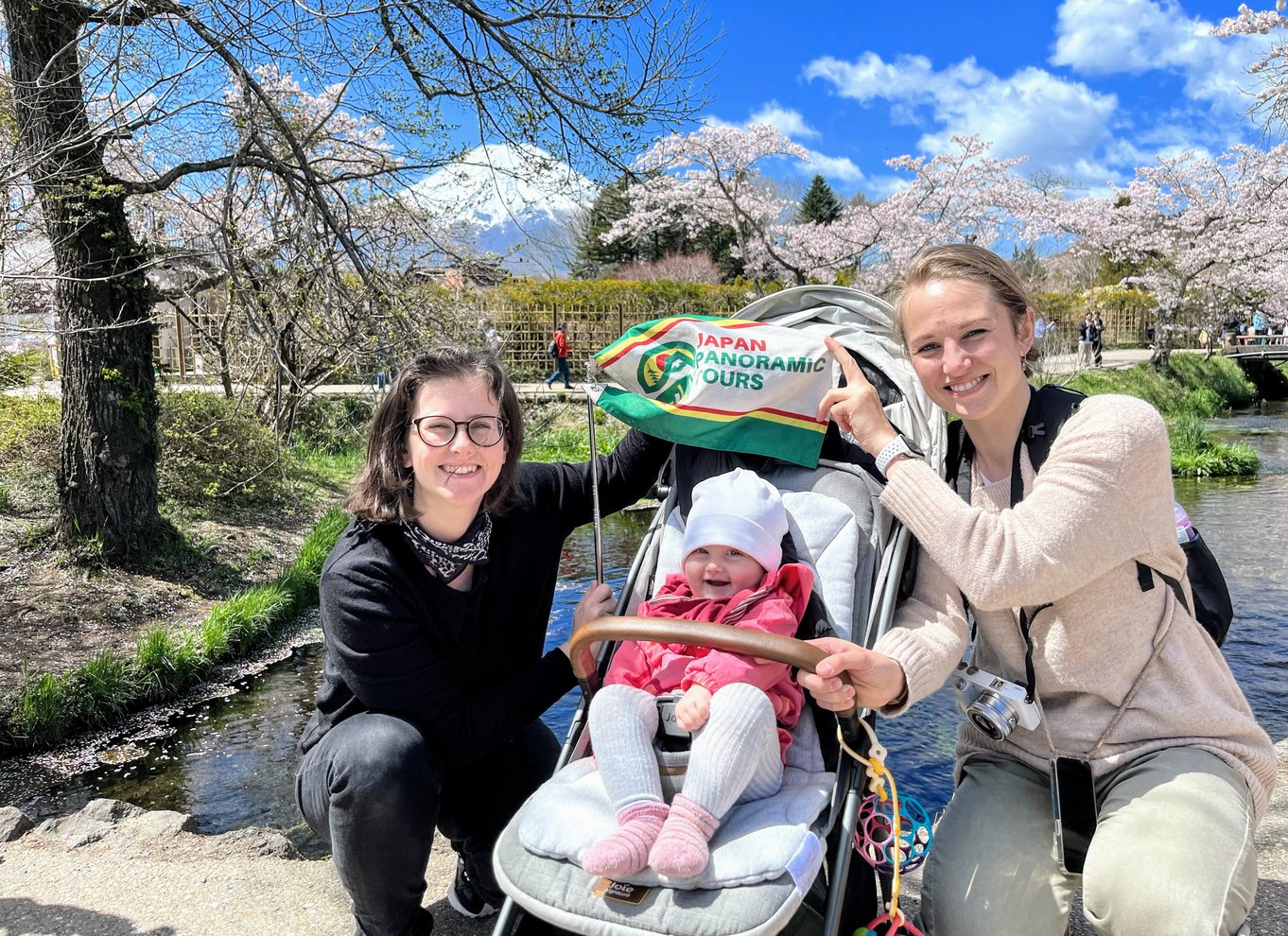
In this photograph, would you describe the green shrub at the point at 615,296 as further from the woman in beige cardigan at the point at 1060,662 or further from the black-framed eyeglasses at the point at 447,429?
the woman in beige cardigan at the point at 1060,662

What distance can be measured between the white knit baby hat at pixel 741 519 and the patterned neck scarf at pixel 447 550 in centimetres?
57

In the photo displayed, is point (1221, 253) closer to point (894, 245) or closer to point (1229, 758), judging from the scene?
point (894, 245)

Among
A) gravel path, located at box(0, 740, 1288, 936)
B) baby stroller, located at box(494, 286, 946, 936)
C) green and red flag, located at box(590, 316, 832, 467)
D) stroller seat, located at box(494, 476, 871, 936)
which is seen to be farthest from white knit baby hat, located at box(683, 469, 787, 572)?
gravel path, located at box(0, 740, 1288, 936)

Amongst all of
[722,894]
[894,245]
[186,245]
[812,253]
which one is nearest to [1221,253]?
[894,245]

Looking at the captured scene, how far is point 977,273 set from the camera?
6.64 feet

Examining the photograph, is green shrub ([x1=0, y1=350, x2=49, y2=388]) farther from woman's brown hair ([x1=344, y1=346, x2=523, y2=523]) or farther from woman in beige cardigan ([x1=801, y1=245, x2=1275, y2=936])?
woman in beige cardigan ([x1=801, y1=245, x2=1275, y2=936])

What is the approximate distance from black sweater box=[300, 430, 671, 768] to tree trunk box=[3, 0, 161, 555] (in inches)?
172

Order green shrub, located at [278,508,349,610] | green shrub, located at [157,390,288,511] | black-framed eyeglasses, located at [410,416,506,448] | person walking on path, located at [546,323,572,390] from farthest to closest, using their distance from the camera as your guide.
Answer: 1. person walking on path, located at [546,323,572,390]
2. green shrub, located at [157,390,288,511]
3. green shrub, located at [278,508,349,610]
4. black-framed eyeglasses, located at [410,416,506,448]

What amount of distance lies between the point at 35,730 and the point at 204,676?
1.05 meters

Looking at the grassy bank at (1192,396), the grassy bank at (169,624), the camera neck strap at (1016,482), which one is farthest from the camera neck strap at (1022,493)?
the grassy bank at (1192,396)

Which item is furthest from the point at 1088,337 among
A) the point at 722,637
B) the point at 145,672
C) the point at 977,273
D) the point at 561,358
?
the point at 722,637

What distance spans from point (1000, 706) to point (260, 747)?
159 inches

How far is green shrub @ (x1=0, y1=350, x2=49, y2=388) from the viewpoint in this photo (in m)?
7.04

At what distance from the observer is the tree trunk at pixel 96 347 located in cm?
563
